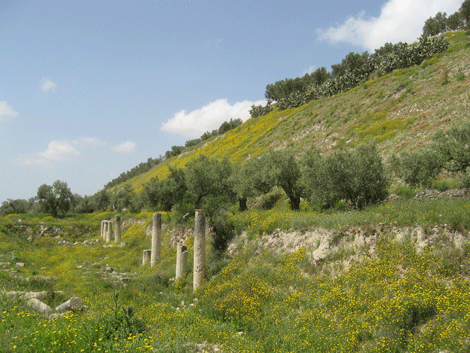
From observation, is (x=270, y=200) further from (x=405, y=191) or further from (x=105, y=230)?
(x=105, y=230)

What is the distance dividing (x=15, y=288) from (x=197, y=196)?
1570 centimetres

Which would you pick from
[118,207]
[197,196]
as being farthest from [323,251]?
[118,207]

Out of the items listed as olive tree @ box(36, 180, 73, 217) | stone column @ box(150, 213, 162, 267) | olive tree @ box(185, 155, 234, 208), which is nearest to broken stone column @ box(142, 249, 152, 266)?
stone column @ box(150, 213, 162, 267)

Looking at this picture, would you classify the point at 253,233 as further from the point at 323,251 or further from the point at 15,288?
the point at 15,288

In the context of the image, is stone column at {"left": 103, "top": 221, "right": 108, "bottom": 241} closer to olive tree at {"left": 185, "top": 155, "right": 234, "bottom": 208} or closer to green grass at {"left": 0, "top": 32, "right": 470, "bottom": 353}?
green grass at {"left": 0, "top": 32, "right": 470, "bottom": 353}

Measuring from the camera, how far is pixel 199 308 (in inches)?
525

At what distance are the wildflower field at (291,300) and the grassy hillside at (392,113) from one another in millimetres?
15520

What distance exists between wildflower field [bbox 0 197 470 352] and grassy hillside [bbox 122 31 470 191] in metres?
15.5

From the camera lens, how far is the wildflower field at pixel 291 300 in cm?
792

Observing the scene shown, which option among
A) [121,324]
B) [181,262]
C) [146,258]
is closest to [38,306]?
[121,324]

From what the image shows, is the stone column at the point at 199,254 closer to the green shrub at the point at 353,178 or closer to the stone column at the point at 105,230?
the green shrub at the point at 353,178

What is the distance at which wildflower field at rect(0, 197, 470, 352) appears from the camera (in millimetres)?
7918

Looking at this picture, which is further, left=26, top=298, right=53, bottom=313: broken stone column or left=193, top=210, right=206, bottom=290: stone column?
left=193, top=210, right=206, bottom=290: stone column

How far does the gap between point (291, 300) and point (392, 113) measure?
98.0 ft
